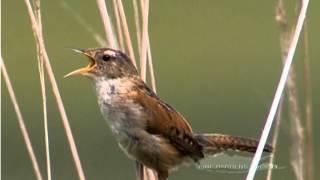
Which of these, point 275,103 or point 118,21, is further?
point 118,21

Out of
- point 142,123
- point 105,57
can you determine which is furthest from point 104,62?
point 142,123

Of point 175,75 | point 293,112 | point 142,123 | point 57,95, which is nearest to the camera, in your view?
point 57,95

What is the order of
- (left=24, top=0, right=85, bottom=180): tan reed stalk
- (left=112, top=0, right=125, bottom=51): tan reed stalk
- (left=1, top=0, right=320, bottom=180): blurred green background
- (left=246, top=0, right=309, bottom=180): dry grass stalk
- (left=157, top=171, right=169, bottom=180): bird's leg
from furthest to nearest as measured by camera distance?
(left=1, top=0, right=320, bottom=180): blurred green background
(left=157, top=171, right=169, bottom=180): bird's leg
(left=112, top=0, right=125, bottom=51): tan reed stalk
(left=24, top=0, right=85, bottom=180): tan reed stalk
(left=246, top=0, right=309, bottom=180): dry grass stalk

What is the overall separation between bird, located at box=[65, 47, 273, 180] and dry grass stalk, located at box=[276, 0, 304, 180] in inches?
7.9

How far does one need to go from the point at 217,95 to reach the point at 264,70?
2.01 ft

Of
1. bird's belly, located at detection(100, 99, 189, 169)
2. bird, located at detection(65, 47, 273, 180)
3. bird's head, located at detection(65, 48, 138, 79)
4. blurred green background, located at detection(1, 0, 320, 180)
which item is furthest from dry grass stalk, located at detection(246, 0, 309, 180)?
blurred green background, located at detection(1, 0, 320, 180)

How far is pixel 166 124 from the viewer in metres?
4.02

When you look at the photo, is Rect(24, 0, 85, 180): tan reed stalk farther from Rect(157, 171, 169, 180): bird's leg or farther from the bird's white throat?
Rect(157, 171, 169, 180): bird's leg

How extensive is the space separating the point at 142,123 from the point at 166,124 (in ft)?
0.33

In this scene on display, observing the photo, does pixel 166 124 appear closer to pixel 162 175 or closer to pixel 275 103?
pixel 162 175

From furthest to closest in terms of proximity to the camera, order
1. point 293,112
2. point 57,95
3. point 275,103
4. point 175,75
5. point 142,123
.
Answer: point 175,75
point 293,112
point 142,123
point 57,95
point 275,103

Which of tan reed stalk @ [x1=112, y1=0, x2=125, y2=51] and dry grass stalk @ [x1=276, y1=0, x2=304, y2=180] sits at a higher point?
tan reed stalk @ [x1=112, y1=0, x2=125, y2=51]

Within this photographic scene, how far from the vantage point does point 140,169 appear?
4051 mm

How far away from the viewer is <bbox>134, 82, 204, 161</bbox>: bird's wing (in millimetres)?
3979
